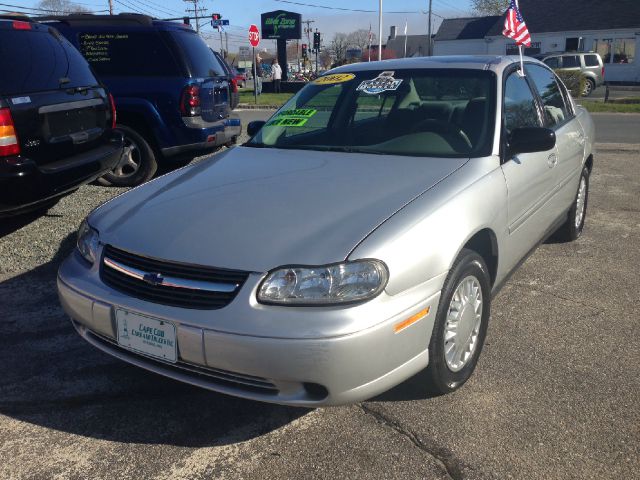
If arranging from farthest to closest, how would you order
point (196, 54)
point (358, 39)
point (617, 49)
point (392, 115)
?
point (358, 39) → point (617, 49) → point (196, 54) → point (392, 115)

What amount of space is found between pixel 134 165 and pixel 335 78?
3512 millimetres

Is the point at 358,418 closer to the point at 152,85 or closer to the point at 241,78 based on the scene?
the point at 152,85

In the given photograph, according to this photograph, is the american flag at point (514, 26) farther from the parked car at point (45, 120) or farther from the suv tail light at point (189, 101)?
the parked car at point (45, 120)

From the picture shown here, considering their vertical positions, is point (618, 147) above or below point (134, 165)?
below

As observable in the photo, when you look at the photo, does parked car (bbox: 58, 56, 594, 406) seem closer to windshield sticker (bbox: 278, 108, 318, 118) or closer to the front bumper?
the front bumper

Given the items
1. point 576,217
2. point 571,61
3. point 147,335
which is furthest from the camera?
point 571,61

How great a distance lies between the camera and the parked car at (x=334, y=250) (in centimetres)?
233

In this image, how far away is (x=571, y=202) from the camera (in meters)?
4.93

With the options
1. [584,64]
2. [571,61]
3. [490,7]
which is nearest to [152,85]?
[571,61]

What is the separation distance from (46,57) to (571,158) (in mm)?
4221

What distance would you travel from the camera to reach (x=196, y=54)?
283 inches

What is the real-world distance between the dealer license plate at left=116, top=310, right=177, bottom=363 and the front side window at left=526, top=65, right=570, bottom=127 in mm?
3192

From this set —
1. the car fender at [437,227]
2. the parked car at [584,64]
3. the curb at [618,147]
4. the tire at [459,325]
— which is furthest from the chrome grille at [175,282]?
the parked car at [584,64]

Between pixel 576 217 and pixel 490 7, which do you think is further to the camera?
pixel 490 7
